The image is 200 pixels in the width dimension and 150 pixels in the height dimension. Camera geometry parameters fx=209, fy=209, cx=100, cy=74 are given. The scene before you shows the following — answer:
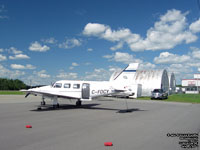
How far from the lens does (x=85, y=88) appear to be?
59.0 ft

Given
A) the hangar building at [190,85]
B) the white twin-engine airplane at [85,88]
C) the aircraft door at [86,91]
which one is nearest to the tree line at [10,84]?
the hangar building at [190,85]

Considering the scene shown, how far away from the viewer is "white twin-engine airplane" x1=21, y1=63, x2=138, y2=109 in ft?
57.4

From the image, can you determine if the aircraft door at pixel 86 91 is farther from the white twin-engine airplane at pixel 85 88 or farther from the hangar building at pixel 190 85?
the hangar building at pixel 190 85

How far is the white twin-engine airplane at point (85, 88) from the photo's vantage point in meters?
17.5

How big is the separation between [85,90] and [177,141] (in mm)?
11520

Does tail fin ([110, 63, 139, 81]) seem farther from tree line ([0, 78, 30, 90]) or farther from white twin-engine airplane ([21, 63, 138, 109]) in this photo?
tree line ([0, 78, 30, 90])

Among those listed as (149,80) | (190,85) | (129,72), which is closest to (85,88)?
(129,72)

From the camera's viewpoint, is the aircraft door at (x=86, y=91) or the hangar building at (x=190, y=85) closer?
the aircraft door at (x=86, y=91)

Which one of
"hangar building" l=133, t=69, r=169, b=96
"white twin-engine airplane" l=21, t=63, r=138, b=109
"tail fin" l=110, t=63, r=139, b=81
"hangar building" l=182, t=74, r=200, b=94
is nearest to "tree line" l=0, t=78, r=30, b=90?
"hangar building" l=133, t=69, r=169, b=96

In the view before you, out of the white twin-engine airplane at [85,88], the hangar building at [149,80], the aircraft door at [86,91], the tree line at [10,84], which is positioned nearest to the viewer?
the white twin-engine airplane at [85,88]

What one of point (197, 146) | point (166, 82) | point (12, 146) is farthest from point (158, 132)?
point (166, 82)

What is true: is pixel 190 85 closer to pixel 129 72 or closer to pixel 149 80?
pixel 149 80

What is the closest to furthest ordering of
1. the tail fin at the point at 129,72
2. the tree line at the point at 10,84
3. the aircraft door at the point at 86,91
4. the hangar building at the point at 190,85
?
the tail fin at the point at 129,72, the aircraft door at the point at 86,91, the tree line at the point at 10,84, the hangar building at the point at 190,85

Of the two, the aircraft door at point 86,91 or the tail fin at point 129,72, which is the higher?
the tail fin at point 129,72
